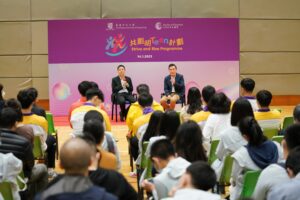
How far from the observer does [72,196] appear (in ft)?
7.77

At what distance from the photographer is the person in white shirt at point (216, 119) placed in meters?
5.24

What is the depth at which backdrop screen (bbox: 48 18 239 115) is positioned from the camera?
11469 millimetres

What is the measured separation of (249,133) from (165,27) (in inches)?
313

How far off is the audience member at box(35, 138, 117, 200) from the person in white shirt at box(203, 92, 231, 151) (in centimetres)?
288

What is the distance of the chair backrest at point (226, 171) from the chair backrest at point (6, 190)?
178 cm

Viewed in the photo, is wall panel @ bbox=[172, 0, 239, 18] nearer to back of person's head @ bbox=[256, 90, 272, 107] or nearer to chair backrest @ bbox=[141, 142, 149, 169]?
back of person's head @ bbox=[256, 90, 272, 107]

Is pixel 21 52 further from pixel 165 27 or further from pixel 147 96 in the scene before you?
pixel 147 96

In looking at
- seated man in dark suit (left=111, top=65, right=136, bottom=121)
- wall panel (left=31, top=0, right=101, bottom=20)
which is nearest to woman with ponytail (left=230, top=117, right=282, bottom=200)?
seated man in dark suit (left=111, top=65, right=136, bottom=121)

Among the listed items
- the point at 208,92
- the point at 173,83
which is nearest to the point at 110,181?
the point at 208,92

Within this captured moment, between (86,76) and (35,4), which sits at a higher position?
(35,4)

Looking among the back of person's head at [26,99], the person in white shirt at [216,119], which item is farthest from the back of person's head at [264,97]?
the back of person's head at [26,99]

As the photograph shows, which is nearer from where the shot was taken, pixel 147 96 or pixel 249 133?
pixel 249 133

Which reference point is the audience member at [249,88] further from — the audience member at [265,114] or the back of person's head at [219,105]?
the back of person's head at [219,105]

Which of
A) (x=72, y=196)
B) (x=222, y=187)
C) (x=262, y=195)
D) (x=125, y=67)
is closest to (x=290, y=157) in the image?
(x=262, y=195)
